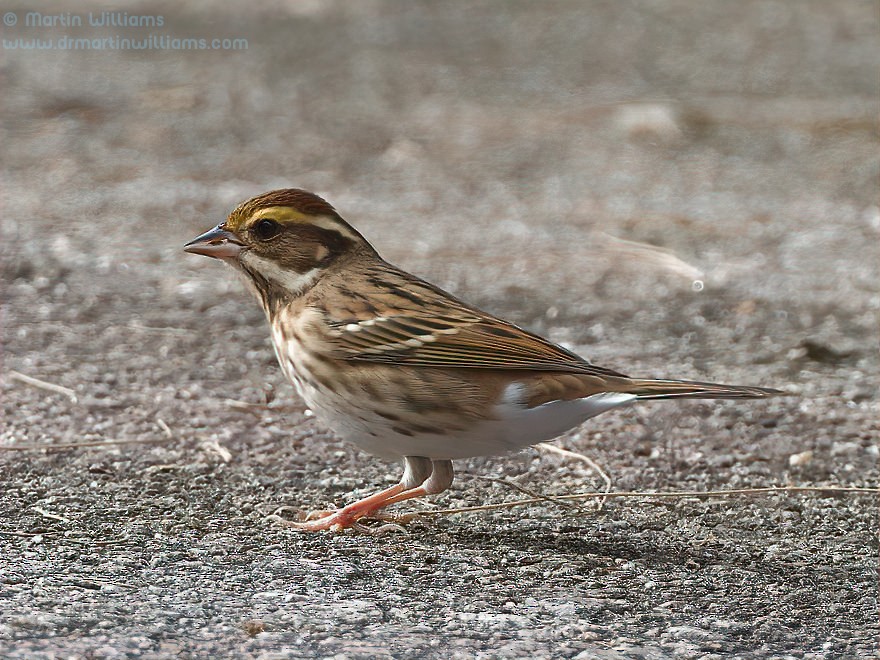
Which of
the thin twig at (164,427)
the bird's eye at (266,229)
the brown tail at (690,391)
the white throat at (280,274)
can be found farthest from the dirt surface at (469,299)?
the bird's eye at (266,229)

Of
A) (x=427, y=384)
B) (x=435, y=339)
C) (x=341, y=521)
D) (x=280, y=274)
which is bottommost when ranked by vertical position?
(x=341, y=521)

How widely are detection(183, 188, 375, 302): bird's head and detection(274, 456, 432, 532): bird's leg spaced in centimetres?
75

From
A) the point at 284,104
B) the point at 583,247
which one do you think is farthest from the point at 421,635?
the point at 284,104

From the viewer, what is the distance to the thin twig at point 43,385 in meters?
5.57

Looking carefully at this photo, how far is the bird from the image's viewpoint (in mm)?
4238

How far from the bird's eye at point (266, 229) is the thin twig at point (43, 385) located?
54.0 inches

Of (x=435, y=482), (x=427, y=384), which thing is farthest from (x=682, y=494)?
(x=427, y=384)

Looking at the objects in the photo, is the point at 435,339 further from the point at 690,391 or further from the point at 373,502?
the point at 690,391

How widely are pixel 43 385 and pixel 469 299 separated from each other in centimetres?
233

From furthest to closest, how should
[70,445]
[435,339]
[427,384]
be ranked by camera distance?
1. [70,445]
2. [435,339]
3. [427,384]

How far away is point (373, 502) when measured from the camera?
4406 mm

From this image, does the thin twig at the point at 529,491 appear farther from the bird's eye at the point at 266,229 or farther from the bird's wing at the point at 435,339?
the bird's eye at the point at 266,229

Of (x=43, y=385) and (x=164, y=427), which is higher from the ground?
(x=43, y=385)

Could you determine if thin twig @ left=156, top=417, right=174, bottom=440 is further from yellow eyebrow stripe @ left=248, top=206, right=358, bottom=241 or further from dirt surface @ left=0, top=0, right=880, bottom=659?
yellow eyebrow stripe @ left=248, top=206, right=358, bottom=241
